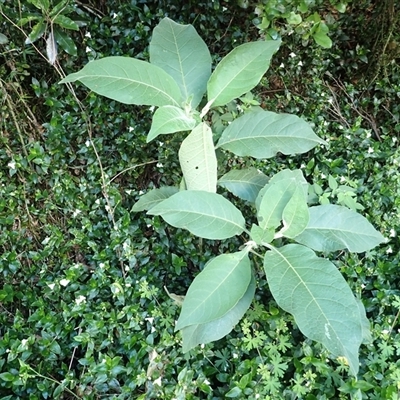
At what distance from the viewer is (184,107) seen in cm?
106

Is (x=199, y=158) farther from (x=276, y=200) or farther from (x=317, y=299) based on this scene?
(x=317, y=299)

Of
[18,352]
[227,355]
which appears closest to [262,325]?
[227,355]

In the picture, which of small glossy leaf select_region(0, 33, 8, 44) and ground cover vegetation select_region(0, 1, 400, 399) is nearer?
ground cover vegetation select_region(0, 1, 400, 399)

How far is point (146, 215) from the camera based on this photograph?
1390 millimetres

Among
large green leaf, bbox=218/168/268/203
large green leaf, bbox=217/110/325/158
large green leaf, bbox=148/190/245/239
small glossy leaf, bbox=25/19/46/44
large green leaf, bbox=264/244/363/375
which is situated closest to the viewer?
large green leaf, bbox=264/244/363/375

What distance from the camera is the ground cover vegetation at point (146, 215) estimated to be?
1076mm

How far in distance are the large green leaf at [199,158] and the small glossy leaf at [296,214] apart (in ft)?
0.65

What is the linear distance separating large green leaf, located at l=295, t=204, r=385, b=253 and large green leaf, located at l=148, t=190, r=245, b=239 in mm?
191

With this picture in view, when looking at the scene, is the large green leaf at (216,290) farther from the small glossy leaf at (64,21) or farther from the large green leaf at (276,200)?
the small glossy leaf at (64,21)

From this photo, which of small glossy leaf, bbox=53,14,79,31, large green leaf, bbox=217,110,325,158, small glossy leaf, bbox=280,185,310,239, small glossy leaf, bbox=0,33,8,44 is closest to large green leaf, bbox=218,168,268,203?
large green leaf, bbox=217,110,325,158

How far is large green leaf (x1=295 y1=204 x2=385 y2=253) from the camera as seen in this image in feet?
3.35

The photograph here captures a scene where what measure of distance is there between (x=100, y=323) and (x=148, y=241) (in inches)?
13.0

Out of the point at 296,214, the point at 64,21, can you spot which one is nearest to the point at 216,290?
the point at 296,214

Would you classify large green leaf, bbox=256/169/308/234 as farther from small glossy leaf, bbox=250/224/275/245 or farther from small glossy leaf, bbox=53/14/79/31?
small glossy leaf, bbox=53/14/79/31
